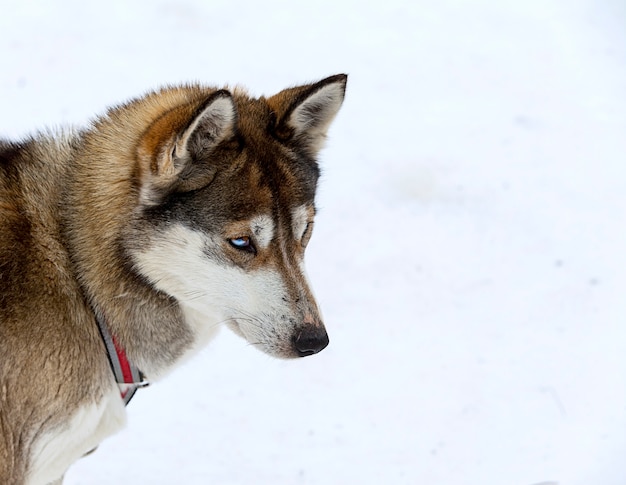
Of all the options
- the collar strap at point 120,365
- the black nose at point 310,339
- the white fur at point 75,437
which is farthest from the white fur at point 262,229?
the white fur at point 75,437

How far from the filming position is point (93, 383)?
3156 millimetres

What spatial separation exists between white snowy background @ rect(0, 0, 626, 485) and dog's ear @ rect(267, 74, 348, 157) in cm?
210

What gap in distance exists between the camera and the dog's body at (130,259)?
3.02 meters

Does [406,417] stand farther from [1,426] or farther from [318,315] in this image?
[1,426]

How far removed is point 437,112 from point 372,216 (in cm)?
168

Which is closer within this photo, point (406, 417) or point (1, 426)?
point (1, 426)

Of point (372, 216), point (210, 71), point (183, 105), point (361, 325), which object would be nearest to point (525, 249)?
point (372, 216)

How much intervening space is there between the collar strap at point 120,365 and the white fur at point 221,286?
0.93ft

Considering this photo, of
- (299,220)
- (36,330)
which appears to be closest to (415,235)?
(299,220)

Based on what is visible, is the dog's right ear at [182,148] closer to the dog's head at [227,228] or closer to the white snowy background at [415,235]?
the dog's head at [227,228]

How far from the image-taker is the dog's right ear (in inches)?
117

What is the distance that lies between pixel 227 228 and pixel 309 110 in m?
0.71

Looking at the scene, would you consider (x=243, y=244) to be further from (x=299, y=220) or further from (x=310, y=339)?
(x=310, y=339)

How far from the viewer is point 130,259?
3154mm
